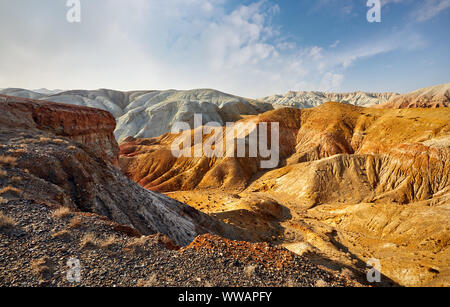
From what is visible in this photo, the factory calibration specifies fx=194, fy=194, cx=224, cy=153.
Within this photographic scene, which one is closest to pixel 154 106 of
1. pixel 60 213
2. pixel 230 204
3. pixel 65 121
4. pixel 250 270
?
pixel 65 121

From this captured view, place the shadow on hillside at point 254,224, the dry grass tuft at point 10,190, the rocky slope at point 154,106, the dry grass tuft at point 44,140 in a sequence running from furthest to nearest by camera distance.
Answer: the rocky slope at point 154,106 < the shadow on hillside at point 254,224 < the dry grass tuft at point 44,140 < the dry grass tuft at point 10,190

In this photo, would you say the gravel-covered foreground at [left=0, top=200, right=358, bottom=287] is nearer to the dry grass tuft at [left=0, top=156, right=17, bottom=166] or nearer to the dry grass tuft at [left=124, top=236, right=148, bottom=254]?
the dry grass tuft at [left=124, top=236, right=148, bottom=254]

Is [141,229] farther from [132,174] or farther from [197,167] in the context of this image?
[132,174]

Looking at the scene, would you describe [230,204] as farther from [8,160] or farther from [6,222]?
[6,222]

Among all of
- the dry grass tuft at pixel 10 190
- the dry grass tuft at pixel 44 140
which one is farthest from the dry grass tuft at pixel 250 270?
the dry grass tuft at pixel 44 140

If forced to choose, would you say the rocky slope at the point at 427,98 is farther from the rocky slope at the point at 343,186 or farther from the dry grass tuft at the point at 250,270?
the dry grass tuft at the point at 250,270

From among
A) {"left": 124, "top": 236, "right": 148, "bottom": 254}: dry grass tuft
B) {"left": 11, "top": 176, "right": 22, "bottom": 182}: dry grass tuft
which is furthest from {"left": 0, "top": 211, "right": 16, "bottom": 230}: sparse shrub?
{"left": 124, "top": 236, "right": 148, "bottom": 254}: dry grass tuft
